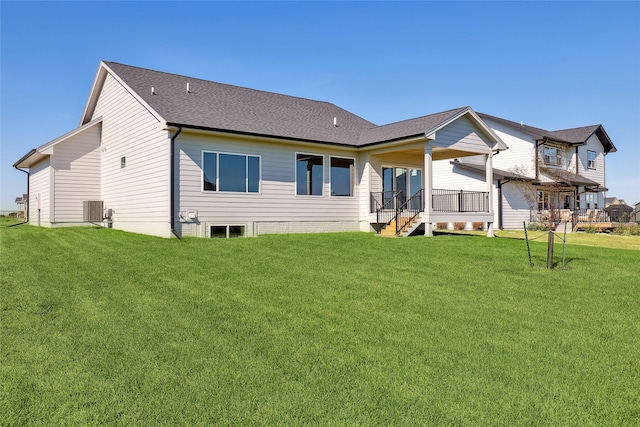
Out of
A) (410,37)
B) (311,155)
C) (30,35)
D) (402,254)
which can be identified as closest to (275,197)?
(311,155)

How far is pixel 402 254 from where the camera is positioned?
32.6 ft

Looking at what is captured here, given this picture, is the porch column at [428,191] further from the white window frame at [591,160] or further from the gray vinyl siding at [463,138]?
the white window frame at [591,160]

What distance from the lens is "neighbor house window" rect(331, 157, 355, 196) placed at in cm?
1611

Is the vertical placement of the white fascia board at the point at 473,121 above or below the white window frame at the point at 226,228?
above

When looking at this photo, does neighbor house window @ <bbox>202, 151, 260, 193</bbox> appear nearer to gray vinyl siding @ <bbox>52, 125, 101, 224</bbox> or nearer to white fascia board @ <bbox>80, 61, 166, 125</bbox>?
white fascia board @ <bbox>80, 61, 166, 125</bbox>

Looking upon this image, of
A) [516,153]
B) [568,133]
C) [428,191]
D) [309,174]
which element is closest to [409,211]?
[428,191]

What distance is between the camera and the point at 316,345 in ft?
13.3

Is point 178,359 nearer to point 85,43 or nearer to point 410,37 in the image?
point 410,37

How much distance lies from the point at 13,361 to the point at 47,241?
30.5ft

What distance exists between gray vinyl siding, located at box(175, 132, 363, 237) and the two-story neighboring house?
11.7 m

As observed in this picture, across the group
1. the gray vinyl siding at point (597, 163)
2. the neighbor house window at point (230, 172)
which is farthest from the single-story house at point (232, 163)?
the gray vinyl siding at point (597, 163)

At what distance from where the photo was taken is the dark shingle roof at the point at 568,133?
28312mm

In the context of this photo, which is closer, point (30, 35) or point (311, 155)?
point (30, 35)

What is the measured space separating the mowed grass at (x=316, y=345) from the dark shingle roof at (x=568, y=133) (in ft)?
74.5
